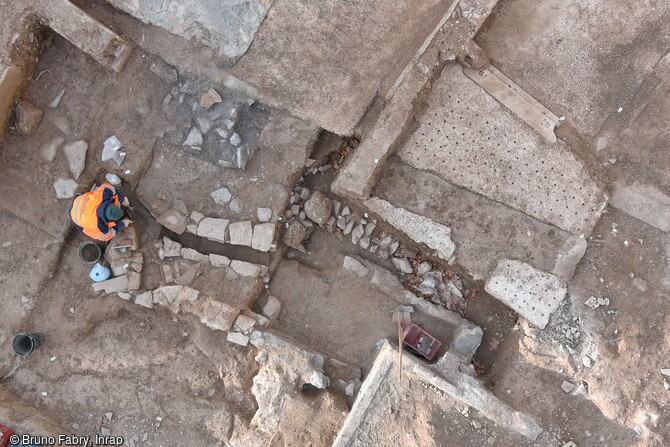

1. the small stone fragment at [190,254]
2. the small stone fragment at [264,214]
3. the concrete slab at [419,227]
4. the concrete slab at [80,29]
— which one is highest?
the concrete slab at [419,227]

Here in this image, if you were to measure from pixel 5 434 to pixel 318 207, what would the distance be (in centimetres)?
399

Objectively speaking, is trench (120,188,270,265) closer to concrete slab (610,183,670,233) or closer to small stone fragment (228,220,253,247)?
small stone fragment (228,220,253,247)

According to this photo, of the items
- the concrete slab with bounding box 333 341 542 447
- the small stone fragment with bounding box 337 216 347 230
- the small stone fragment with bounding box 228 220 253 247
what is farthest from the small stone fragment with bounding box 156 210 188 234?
the concrete slab with bounding box 333 341 542 447

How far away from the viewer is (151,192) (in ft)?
18.3

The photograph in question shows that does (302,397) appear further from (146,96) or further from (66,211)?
(146,96)

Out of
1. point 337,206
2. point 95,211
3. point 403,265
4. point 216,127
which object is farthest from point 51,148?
point 403,265

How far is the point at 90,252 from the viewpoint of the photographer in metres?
5.70

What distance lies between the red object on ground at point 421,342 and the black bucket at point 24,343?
3.98 m

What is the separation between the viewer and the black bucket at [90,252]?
18.4 feet

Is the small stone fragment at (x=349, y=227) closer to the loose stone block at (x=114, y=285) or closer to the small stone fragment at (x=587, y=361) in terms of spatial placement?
the loose stone block at (x=114, y=285)

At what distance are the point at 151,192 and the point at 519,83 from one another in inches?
161

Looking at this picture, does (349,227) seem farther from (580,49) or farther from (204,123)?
(580,49)

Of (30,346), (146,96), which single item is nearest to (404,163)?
(146,96)

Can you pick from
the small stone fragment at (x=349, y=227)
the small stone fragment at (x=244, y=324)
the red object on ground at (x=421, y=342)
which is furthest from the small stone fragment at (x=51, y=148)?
the red object on ground at (x=421, y=342)
